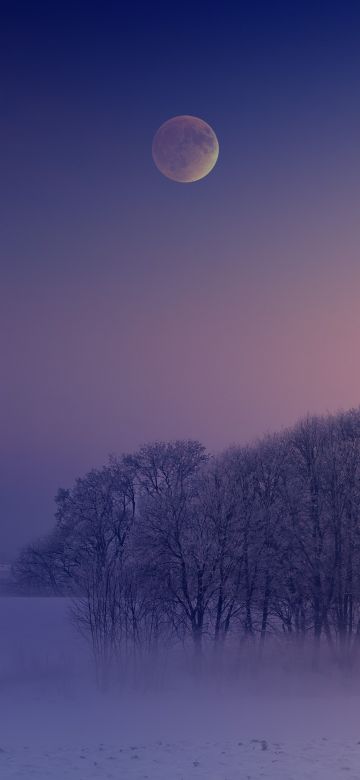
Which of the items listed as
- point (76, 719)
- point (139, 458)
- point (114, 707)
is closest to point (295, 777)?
point (76, 719)

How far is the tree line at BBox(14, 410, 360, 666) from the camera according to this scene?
41219mm

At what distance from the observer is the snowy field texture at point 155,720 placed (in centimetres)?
1872

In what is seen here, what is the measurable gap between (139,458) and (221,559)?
56.4ft

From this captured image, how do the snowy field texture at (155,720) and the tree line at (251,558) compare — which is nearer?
the snowy field texture at (155,720)

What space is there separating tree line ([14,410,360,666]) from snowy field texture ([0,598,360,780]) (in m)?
2.76

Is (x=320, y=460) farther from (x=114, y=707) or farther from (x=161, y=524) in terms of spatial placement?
(x=114, y=707)

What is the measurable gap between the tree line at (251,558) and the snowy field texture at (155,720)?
2.76 meters

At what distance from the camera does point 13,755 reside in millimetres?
20594

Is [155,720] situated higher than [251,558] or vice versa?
[251,558]

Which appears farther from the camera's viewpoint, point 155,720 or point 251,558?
point 251,558

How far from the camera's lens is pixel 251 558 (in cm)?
4534

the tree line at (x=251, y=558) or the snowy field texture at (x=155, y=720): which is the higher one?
the tree line at (x=251, y=558)

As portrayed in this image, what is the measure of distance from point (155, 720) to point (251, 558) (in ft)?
53.5

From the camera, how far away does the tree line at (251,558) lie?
135 feet
